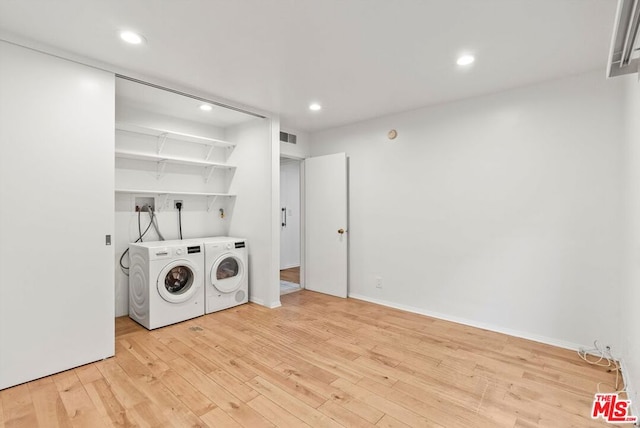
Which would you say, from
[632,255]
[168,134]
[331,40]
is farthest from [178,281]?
[632,255]

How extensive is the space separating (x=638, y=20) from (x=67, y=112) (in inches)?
139

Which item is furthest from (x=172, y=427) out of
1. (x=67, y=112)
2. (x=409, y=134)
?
(x=409, y=134)

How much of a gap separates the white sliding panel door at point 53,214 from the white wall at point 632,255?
3.78 meters

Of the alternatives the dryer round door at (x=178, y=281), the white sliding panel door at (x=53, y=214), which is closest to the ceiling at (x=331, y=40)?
the white sliding panel door at (x=53, y=214)

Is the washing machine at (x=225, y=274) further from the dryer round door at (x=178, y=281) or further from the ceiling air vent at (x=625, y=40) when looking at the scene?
the ceiling air vent at (x=625, y=40)

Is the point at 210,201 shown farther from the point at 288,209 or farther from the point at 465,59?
the point at 465,59

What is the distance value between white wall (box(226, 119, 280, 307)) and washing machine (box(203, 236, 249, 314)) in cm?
16

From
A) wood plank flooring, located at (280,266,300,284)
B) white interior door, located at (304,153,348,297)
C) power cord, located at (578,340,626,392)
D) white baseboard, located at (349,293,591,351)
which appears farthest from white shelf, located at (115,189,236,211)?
power cord, located at (578,340,626,392)

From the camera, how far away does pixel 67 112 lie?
7.90 feet

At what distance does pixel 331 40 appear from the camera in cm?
226

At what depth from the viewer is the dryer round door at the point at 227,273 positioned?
375 centimetres

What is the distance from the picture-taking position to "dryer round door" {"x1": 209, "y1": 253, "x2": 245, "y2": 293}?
12.3 ft

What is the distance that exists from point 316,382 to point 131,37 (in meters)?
2.84

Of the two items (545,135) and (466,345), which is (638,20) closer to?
(545,135)
